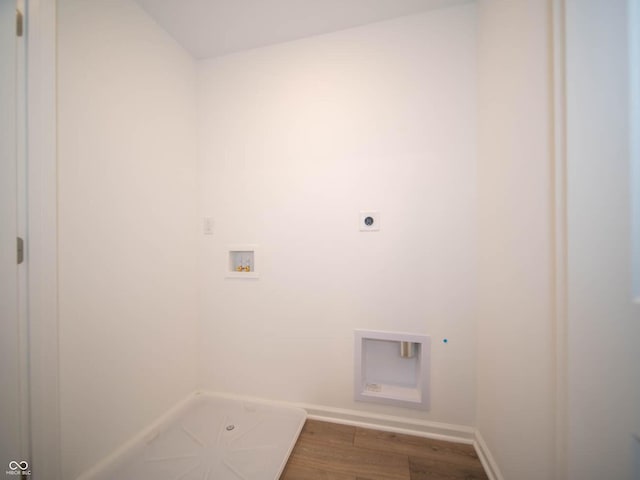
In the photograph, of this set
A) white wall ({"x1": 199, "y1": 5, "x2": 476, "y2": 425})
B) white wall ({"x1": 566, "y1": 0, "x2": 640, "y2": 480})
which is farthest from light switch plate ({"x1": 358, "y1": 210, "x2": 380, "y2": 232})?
white wall ({"x1": 566, "y1": 0, "x2": 640, "y2": 480})

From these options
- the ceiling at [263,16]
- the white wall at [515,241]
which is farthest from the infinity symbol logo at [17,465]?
the ceiling at [263,16]

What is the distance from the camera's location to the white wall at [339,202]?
1.21 metres

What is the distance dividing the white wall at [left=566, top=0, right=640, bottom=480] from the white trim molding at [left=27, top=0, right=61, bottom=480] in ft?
5.88

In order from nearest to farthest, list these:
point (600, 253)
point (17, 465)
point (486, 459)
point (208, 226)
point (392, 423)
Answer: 1. point (600, 253)
2. point (17, 465)
3. point (486, 459)
4. point (392, 423)
5. point (208, 226)

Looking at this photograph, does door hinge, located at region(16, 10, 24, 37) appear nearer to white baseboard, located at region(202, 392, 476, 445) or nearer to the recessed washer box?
the recessed washer box

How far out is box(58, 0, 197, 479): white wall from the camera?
92cm

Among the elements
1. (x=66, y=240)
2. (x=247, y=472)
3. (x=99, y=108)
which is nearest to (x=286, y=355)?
(x=247, y=472)

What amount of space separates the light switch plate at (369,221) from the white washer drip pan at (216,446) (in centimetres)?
121

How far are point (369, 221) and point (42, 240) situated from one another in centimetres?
145

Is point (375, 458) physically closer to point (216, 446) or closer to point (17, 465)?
point (216, 446)

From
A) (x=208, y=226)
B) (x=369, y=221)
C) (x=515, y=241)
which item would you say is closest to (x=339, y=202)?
(x=369, y=221)

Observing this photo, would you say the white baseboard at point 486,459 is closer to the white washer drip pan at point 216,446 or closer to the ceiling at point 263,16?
the white washer drip pan at point 216,446

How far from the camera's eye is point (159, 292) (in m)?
1.29

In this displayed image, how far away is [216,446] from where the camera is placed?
1.12 metres
